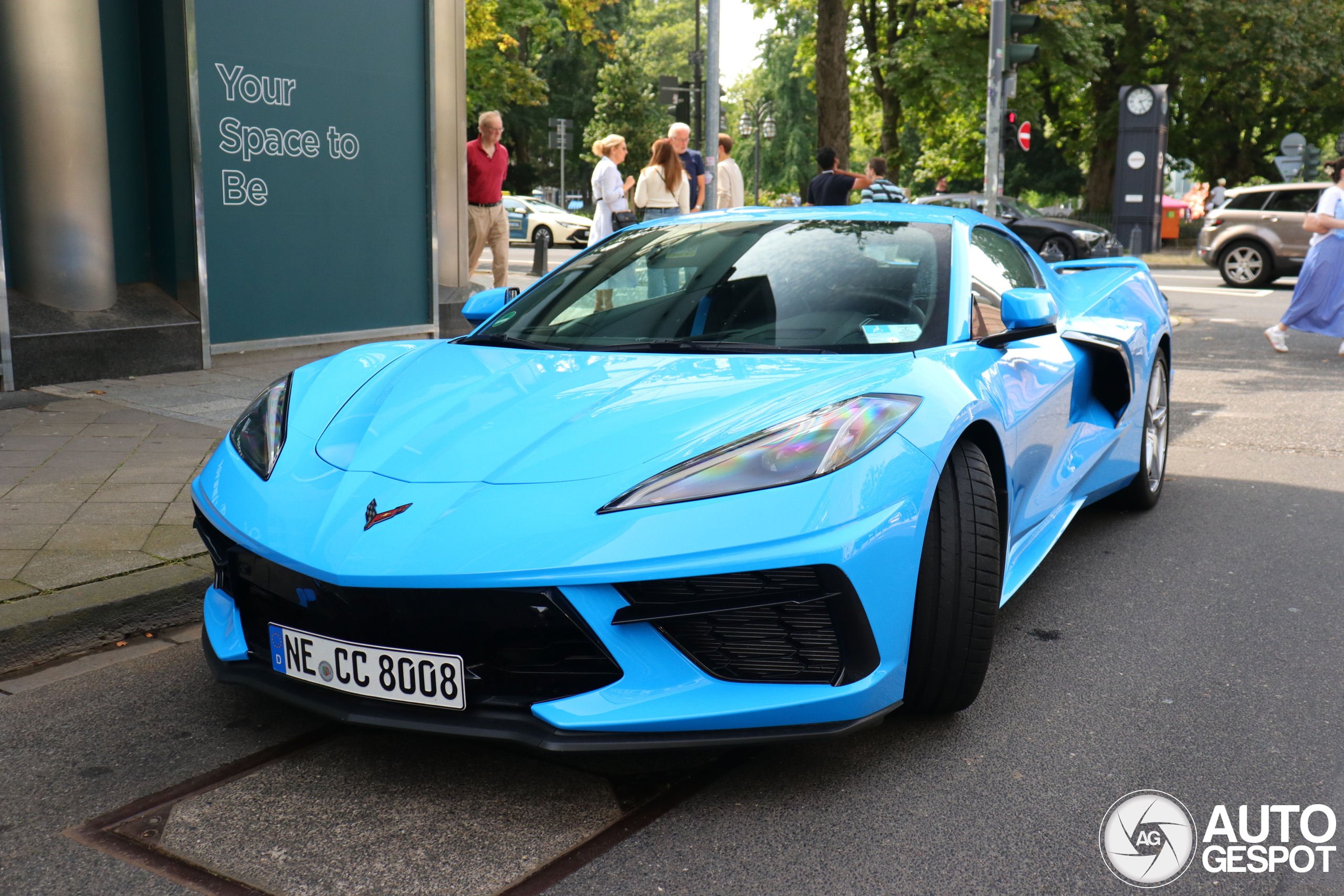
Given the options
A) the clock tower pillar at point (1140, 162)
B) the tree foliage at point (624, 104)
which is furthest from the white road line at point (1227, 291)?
the tree foliage at point (624, 104)

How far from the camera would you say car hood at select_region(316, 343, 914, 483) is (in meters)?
2.61

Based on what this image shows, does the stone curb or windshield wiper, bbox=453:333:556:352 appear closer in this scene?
the stone curb

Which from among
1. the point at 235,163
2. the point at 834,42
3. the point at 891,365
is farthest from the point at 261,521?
the point at 834,42

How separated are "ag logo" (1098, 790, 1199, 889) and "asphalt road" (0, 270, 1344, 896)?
0.03 meters

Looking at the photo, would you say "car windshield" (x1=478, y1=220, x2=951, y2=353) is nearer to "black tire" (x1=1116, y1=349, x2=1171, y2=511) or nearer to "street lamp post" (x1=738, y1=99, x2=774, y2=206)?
"black tire" (x1=1116, y1=349, x2=1171, y2=511)

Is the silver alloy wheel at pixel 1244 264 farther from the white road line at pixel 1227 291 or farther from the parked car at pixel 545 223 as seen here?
the parked car at pixel 545 223

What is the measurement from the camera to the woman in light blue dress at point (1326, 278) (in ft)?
34.0

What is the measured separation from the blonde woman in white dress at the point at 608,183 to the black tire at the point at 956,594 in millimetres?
8406

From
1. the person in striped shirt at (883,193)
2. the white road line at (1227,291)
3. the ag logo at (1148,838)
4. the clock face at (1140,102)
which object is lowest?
the white road line at (1227,291)

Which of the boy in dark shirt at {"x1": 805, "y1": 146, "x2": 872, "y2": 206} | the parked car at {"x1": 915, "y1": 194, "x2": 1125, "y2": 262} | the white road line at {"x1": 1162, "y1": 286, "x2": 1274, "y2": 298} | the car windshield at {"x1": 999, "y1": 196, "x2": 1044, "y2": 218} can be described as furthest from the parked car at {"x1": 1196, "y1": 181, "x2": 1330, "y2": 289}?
the boy in dark shirt at {"x1": 805, "y1": 146, "x2": 872, "y2": 206}

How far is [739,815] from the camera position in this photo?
2.47 metres

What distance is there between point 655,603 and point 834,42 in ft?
52.8

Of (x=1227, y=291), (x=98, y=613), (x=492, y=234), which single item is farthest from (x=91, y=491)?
(x=1227, y=291)

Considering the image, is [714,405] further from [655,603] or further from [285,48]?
[285,48]
